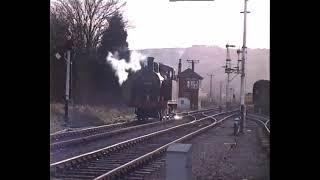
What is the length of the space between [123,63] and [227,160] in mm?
15823

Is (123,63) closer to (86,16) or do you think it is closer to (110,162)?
(86,16)

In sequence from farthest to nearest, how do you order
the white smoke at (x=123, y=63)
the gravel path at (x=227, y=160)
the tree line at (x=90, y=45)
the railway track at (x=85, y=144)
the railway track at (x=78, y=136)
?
the white smoke at (x=123, y=63) < the tree line at (x=90, y=45) < the railway track at (x=78, y=136) < the railway track at (x=85, y=144) < the gravel path at (x=227, y=160)

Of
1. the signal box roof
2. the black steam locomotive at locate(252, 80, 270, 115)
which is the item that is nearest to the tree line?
the signal box roof

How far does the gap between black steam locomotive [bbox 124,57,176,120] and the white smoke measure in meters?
0.56

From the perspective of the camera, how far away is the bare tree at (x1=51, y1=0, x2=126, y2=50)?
59.9 feet

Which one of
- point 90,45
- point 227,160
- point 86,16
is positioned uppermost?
point 86,16

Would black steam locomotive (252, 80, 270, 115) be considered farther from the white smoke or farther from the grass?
the white smoke

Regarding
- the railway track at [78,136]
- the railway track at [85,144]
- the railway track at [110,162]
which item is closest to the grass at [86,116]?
the railway track at [78,136]

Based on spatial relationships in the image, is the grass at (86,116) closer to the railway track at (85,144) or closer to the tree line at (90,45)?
the tree line at (90,45)

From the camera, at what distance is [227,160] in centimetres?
1044

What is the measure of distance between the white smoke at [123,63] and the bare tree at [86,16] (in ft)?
9.36

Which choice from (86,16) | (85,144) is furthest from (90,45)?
(85,144)

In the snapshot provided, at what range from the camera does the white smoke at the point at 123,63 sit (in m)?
23.5

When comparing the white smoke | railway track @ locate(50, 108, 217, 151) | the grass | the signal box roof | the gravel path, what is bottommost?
the gravel path
